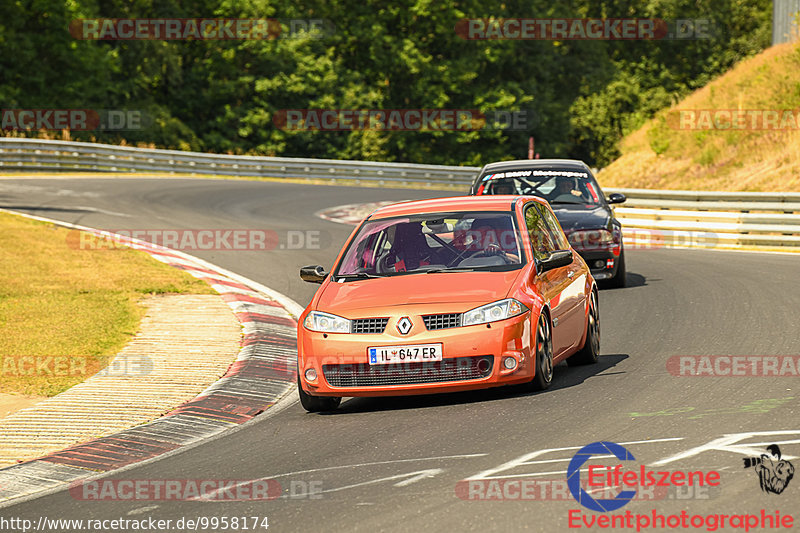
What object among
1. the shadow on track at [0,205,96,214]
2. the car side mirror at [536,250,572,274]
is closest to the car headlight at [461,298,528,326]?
the car side mirror at [536,250,572,274]

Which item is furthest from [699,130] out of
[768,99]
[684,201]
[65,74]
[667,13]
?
[667,13]

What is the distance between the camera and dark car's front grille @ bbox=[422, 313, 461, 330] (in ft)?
28.2

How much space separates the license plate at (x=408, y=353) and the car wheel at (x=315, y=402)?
0.68 m

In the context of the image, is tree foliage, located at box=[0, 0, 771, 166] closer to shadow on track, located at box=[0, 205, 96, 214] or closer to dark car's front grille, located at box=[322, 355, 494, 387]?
shadow on track, located at box=[0, 205, 96, 214]

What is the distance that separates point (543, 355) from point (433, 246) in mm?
1441

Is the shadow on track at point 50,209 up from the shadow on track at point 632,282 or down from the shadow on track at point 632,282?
up

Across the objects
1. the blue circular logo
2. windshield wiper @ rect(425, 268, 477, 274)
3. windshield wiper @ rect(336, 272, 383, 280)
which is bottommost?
the blue circular logo

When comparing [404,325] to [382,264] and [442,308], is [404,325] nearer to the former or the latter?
[442,308]

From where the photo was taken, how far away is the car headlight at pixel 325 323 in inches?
346

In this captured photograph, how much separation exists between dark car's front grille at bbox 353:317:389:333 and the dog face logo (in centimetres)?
304

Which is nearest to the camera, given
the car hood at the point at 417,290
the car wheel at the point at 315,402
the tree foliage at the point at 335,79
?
the car hood at the point at 417,290

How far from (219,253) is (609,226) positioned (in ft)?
25.1

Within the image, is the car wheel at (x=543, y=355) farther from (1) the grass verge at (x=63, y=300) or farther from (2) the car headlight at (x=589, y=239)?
(2) the car headlight at (x=589, y=239)

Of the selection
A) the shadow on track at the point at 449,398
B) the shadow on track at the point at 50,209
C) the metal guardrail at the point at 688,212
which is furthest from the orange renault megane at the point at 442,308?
the shadow on track at the point at 50,209
